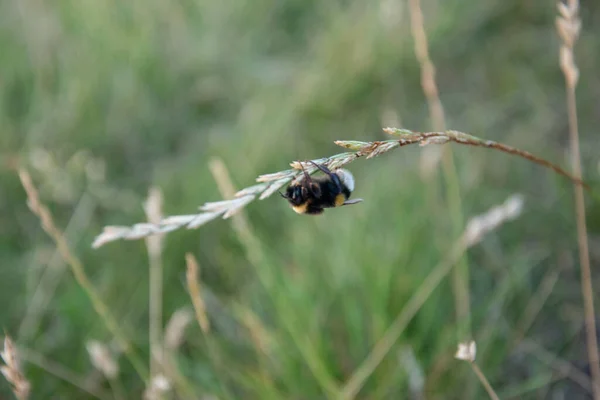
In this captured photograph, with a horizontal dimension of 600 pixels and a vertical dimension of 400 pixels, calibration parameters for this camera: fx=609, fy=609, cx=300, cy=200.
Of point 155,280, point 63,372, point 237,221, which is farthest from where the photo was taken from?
point 155,280

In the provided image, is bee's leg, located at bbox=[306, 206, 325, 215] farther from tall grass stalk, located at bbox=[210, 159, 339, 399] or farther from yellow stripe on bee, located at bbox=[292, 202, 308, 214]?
tall grass stalk, located at bbox=[210, 159, 339, 399]

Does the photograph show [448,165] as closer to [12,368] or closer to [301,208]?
[301,208]

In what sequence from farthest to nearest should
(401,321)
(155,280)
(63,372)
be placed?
(155,280) → (63,372) → (401,321)

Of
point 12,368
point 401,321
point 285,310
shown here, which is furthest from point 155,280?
point 12,368

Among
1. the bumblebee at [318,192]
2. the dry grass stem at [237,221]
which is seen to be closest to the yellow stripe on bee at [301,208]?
the bumblebee at [318,192]

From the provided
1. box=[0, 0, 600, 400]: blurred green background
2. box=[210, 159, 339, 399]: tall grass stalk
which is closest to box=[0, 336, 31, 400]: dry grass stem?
box=[0, 0, 600, 400]: blurred green background

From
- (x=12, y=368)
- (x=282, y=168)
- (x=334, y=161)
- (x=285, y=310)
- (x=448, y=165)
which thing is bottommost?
(x=12, y=368)
